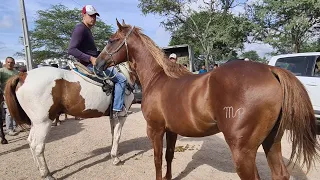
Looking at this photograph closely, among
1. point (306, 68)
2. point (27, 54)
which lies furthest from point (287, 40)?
point (27, 54)

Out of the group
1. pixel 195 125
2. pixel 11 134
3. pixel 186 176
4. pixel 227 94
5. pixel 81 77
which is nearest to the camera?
pixel 227 94

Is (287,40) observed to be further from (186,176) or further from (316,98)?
(186,176)

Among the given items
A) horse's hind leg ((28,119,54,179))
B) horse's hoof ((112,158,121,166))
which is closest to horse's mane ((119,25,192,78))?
horse's hind leg ((28,119,54,179))

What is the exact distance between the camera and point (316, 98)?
605cm

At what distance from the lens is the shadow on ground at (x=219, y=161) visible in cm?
371

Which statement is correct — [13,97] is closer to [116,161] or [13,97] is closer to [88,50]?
[88,50]

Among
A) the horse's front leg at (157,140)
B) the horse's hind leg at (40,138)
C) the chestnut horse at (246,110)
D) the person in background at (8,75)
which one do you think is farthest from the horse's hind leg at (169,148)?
the person in background at (8,75)

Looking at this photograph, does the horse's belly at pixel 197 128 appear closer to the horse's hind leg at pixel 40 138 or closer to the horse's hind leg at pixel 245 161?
the horse's hind leg at pixel 245 161

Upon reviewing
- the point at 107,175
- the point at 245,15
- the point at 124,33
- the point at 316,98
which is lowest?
the point at 107,175

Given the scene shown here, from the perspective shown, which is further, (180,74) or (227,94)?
(180,74)

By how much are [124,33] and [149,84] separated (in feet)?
2.77

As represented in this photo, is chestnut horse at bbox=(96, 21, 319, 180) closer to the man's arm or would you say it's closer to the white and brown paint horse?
the white and brown paint horse

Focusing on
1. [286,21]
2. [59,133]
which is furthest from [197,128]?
[286,21]

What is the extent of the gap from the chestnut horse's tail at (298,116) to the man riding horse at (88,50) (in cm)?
272
